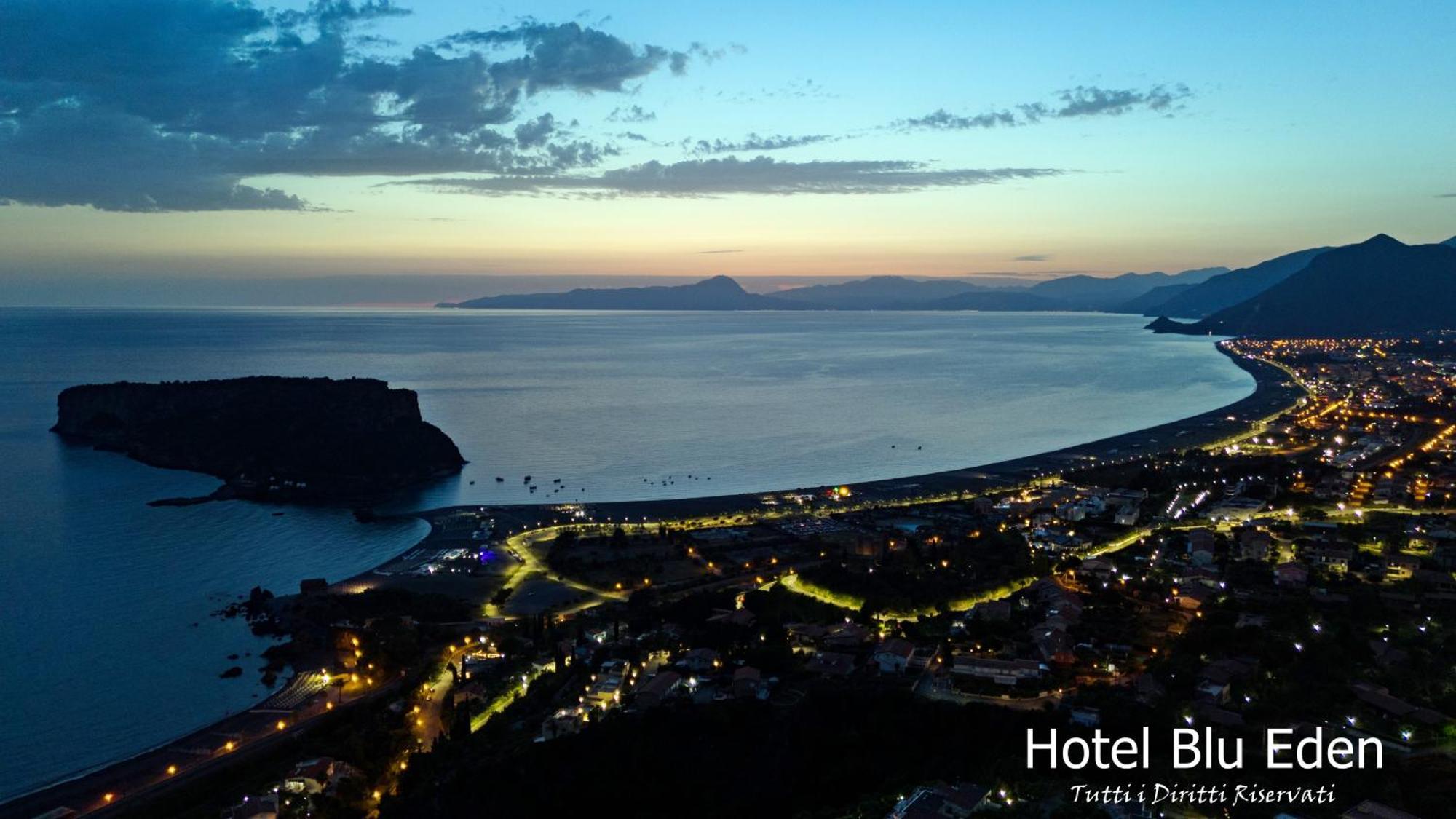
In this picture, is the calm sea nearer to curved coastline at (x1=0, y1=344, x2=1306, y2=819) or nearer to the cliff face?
curved coastline at (x1=0, y1=344, x2=1306, y2=819)

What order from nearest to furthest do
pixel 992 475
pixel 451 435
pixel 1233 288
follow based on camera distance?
pixel 992 475 < pixel 451 435 < pixel 1233 288

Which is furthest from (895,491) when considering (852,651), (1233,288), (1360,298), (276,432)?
(1233,288)

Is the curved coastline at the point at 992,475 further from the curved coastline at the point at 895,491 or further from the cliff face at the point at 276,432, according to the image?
the cliff face at the point at 276,432

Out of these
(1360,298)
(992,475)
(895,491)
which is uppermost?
(1360,298)

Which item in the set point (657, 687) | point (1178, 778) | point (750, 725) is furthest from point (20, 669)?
point (1178, 778)

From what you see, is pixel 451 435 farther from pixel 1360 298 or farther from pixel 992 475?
pixel 1360 298

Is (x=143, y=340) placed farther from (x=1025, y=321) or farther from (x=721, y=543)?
(x=1025, y=321)

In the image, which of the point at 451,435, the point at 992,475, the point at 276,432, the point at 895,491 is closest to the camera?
the point at 895,491
